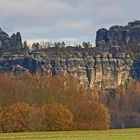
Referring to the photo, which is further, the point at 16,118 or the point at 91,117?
the point at 91,117

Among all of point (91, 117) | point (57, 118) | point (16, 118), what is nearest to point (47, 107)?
point (57, 118)

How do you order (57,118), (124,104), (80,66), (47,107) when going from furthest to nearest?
(80,66)
(124,104)
(47,107)
(57,118)

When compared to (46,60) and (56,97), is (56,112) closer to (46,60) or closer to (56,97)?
(56,97)

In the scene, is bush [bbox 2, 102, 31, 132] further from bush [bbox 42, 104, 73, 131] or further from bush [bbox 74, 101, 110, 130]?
bush [bbox 74, 101, 110, 130]

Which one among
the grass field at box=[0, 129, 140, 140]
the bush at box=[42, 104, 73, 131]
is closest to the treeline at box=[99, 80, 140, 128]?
the bush at box=[42, 104, 73, 131]

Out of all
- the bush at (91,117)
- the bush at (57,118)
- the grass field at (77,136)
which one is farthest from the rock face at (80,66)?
the grass field at (77,136)

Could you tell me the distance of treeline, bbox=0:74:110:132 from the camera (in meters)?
82.0

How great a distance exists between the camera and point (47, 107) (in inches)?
3396

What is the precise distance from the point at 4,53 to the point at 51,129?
4622 inches

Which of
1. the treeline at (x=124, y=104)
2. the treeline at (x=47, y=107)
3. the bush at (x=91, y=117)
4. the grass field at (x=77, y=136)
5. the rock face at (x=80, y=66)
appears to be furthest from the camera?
the rock face at (x=80, y=66)

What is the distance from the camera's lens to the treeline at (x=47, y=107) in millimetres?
82000

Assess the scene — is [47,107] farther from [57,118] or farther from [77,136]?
[77,136]

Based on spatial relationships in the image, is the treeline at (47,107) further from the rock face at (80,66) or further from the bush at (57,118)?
the rock face at (80,66)

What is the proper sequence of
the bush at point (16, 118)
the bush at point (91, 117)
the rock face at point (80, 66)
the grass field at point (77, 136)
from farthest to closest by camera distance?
1. the rock face at point (80, 66)
2. the bush at point (91, 117)
3. the bush at point (16, 118)
4. the grass field at point (77, 136)
